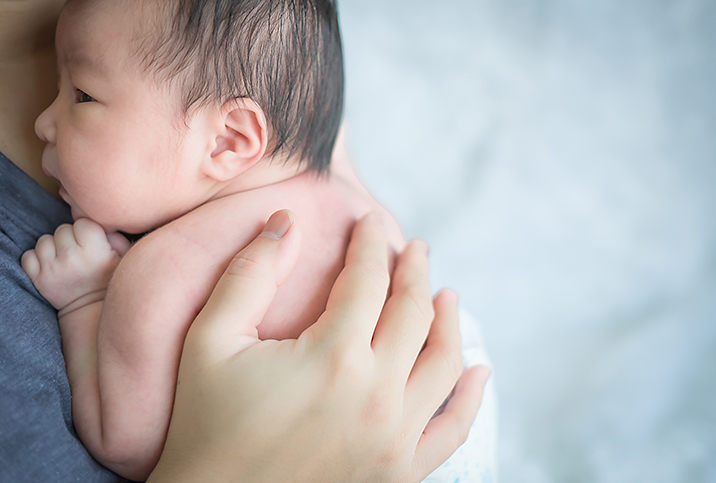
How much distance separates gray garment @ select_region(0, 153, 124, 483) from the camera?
47 cm

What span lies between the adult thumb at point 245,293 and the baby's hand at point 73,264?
8.2 inches

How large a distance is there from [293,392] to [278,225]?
0.69 feet

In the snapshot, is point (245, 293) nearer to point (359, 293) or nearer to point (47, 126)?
point (359, 293)

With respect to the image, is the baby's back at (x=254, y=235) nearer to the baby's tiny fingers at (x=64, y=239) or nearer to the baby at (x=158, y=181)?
the baby at (x=158, y=181)

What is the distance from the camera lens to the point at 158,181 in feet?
2.16

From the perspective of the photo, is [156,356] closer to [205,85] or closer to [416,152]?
[205,85]

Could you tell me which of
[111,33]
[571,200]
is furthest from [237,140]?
[571,200]

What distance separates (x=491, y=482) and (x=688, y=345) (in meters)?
0.74

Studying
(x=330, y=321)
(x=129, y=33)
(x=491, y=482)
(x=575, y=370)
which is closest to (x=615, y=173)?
(x=575, y=370)

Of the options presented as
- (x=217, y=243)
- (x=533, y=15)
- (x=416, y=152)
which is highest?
(x=533, y=15)

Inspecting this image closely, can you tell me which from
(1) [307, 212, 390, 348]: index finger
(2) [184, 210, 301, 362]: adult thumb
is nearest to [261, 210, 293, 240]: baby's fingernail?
(2) [184, 210, 301, 362]: adult thumb

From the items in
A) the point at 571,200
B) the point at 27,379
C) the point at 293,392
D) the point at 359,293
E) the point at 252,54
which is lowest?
the point at 27,379

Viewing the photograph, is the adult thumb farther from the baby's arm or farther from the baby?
the baby's arm

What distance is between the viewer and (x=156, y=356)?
1.82 feet
